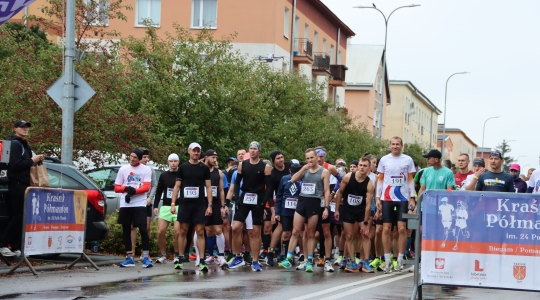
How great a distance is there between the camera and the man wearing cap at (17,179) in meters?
13.7

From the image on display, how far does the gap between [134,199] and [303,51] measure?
126 feet

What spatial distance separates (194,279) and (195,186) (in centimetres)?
206

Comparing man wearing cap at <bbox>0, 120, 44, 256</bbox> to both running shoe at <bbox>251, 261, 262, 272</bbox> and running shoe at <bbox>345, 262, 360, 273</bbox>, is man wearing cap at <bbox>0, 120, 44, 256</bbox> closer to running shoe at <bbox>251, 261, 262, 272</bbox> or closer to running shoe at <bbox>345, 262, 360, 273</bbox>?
running shoe at <bbox>251, 261, 262, 272</bbox>

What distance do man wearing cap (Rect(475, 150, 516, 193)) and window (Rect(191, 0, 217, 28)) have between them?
34.6m

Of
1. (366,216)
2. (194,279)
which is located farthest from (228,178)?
(194,279)

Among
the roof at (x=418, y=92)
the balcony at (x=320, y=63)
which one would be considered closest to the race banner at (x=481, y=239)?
the balcony at (x=320, y=63)

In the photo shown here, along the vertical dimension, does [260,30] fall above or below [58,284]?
above

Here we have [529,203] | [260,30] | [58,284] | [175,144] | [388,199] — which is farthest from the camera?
[260,30]

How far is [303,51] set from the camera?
53406 mm

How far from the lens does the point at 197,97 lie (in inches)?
1085

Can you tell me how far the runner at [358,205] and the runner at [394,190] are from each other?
0.24 meters

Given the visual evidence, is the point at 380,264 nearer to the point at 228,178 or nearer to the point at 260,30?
the point at 228,178

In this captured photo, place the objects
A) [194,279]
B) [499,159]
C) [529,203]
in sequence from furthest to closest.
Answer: [499,159] < [194,279] < [529,203]

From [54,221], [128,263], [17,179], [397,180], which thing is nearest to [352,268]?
[397,180]
